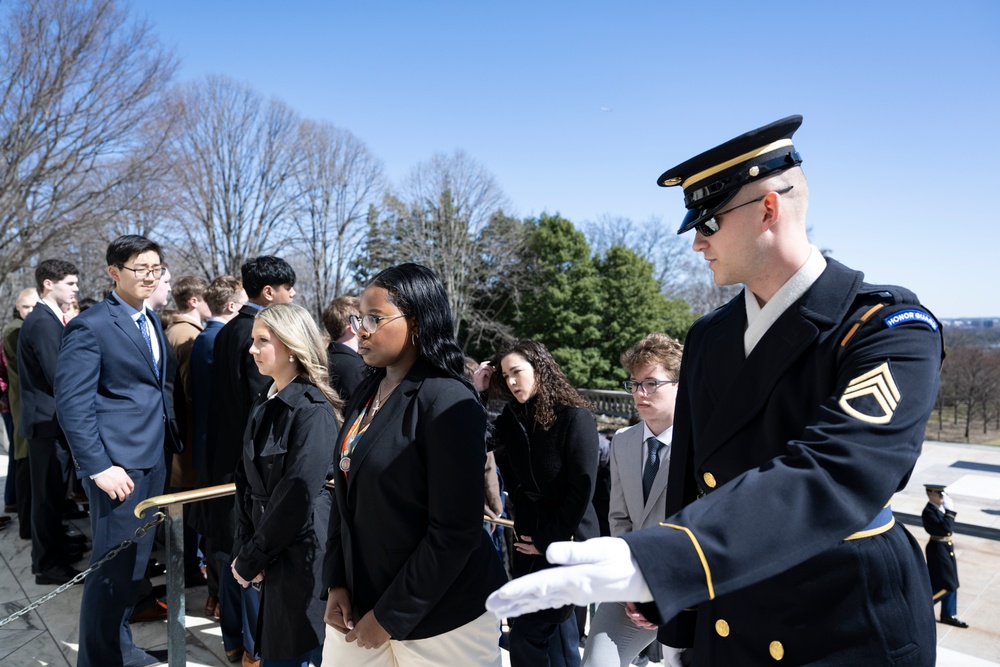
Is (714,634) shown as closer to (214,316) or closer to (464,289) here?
(214,316)

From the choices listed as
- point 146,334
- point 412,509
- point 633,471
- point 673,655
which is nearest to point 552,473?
point 633,471

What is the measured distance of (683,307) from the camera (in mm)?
40688

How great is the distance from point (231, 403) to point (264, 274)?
3.14 ft

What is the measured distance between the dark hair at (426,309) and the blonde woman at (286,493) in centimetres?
→ 87

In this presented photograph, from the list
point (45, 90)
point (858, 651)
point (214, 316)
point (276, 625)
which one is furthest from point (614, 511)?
point (45, 90)

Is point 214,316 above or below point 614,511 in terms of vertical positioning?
above

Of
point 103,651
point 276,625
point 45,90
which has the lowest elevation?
point 103,651

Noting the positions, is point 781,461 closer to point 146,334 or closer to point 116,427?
point 116,427

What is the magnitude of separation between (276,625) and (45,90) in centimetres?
1794

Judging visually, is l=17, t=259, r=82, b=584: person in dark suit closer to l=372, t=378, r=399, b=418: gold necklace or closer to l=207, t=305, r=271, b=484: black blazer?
l=207, t=305, r=271, b=484: black blazer

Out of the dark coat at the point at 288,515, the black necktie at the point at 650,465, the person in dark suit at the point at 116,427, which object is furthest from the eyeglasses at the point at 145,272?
the black necktie at the point at 650,465

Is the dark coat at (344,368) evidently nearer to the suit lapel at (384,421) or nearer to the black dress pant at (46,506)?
the suit lapel at (384,421)

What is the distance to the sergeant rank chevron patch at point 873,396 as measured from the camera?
1.26 metres

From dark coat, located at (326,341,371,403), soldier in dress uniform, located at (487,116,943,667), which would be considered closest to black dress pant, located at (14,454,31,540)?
dark coat, located at (326,341,371,403)
